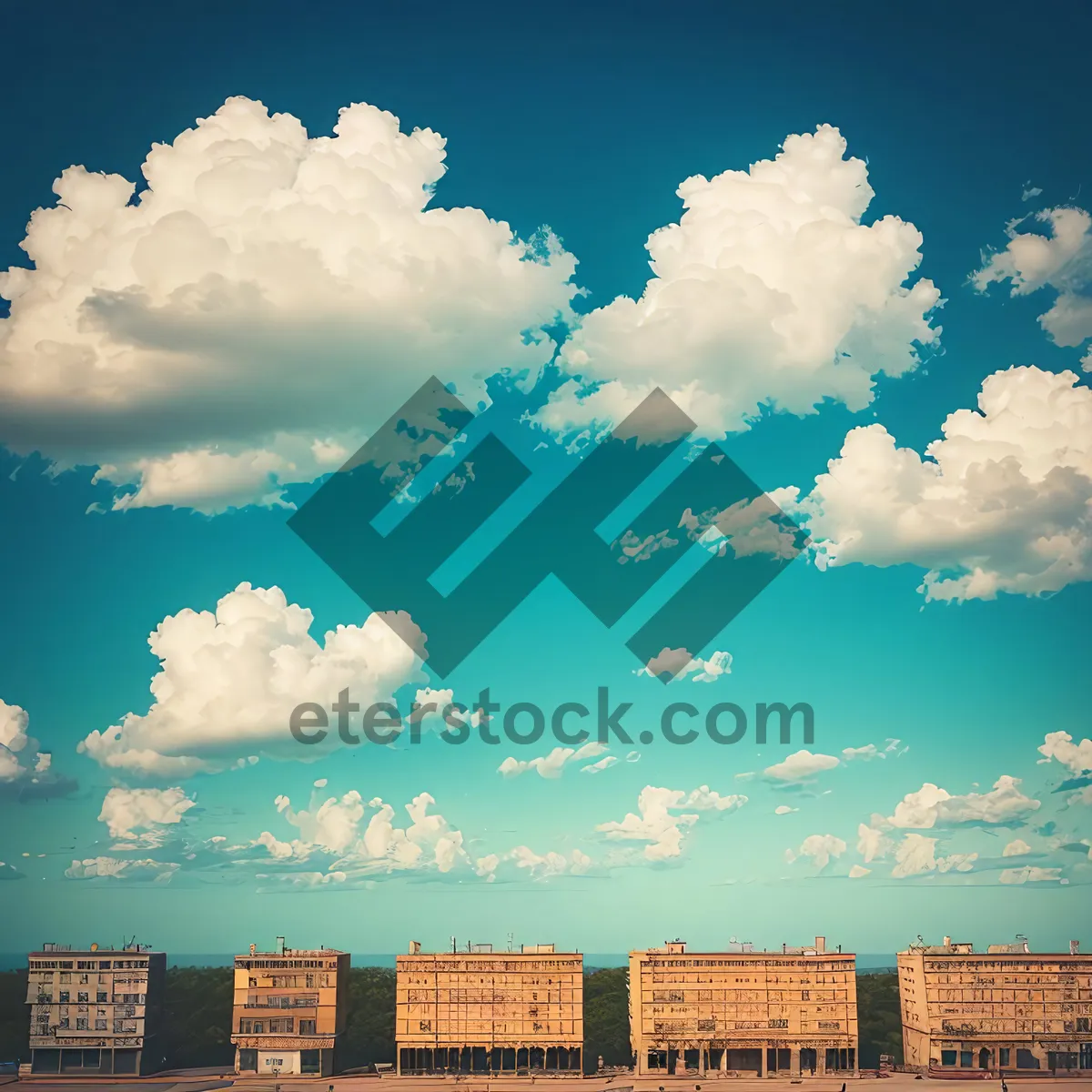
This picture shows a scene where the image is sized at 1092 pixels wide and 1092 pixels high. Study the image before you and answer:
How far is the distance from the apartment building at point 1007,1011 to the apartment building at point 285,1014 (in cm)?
5101

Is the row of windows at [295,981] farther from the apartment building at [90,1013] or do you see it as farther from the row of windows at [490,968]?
the apartment building at [90,1013]

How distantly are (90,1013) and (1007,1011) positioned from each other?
Answer: 77.3 metres

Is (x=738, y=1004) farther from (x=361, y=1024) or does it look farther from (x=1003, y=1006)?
(x=361, y=1024)

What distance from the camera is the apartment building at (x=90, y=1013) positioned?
320 ft

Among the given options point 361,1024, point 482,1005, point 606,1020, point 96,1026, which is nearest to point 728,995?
point 606,1020

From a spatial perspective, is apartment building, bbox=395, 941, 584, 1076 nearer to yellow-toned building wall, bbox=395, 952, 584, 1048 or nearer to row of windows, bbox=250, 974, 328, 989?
yellow-toned building wall, bbox=395, 952, 584, 1048

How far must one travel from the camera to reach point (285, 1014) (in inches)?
3839

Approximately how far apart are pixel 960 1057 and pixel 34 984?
7841 cm

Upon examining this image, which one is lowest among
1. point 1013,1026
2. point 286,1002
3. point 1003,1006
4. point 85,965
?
point 1013,1026

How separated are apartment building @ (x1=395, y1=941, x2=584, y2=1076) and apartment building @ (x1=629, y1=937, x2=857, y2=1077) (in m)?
6.49

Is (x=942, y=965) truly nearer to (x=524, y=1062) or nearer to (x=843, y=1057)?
(x=843, y=1057)

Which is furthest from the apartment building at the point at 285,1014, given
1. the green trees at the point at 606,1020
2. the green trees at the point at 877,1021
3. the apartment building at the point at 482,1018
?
the green trees at the point at 877,1021

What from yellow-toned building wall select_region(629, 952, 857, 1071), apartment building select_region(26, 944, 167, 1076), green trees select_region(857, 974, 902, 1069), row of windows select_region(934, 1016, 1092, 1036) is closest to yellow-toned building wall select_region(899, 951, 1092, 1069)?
row of windows select_region(934, 1016, 1092, 1036)

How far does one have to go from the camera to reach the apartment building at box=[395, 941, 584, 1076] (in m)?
97.6
